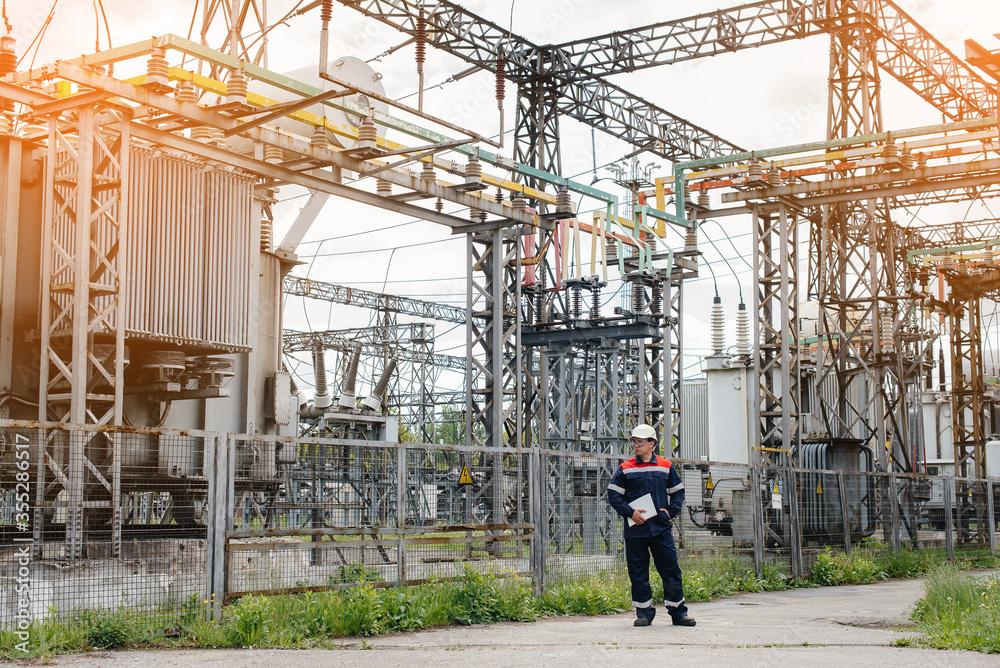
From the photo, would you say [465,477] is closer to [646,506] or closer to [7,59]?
[646,506]

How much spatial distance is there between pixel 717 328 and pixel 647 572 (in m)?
25.8

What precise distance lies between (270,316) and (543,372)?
827 centimetres

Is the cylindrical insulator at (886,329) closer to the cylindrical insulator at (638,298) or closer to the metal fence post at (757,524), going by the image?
the cylindrical insulator at (638,298)

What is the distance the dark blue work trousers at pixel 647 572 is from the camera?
34.4 ft

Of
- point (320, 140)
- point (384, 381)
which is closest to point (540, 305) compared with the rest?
point (320, 140)

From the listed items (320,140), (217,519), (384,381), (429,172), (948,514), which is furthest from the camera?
(384,381)

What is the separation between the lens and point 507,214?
20.4 metres

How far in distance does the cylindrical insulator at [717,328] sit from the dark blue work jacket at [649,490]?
25103 mm

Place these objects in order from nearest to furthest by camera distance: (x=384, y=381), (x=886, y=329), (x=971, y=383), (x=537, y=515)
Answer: (x=537, y=515), (x=886, y=329), (x=971, y=383), (x=384, y=381)

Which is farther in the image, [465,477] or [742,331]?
[742,331]

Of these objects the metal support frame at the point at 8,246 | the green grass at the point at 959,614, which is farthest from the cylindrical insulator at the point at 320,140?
the green grass at the point at 959,614

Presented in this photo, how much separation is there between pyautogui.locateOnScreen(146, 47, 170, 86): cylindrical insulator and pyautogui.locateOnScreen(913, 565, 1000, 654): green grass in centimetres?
1106

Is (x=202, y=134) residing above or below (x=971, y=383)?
above

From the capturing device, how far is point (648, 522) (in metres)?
10.6
